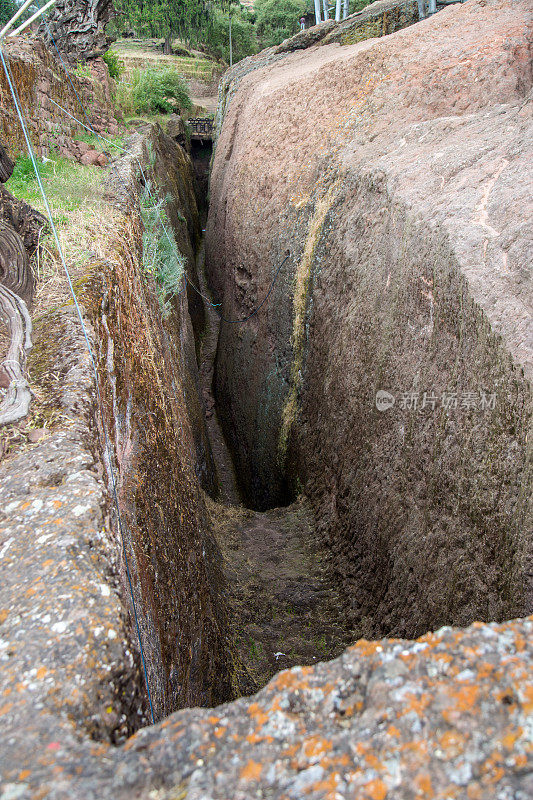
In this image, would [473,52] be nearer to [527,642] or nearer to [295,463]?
[295,463]

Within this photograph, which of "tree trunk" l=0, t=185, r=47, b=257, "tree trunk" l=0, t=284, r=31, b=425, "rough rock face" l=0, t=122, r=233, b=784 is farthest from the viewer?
"tree trunk" l=0, t=185, r=47, b=257

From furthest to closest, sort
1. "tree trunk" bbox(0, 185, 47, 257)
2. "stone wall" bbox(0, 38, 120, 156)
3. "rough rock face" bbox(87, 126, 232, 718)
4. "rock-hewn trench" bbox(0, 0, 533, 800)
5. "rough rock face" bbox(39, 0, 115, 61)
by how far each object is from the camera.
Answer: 1. "rough rock face" bbox(39, 0, 115, 61)
2. "stone wall" bbox(0, 38, 120, 156)
3. "tree trunk" bbox(0, 185, 47, 257)
4. "rough rock face" bbox(87, 126, 232, 718)
5. "rock-hewn trench" bbox(0, 0, 533, 800)

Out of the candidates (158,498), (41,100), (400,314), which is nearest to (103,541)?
(158,498)

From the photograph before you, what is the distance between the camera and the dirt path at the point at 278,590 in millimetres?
4184

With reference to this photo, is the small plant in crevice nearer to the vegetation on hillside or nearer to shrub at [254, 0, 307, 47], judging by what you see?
the vegetation on hillside

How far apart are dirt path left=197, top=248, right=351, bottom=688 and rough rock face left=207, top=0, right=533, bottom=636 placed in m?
0.30

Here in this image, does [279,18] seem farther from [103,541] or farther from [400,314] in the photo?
[103,541]

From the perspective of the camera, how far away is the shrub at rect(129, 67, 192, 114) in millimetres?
12471

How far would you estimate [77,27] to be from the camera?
8766mm

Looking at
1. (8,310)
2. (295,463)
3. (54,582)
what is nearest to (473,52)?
(295,463)

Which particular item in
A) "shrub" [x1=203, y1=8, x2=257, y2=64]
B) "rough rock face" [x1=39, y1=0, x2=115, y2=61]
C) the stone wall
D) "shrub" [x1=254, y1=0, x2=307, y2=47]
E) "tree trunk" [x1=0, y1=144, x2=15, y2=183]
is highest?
"shrub" [x1=254, y1=0, x2=307, y2=47]

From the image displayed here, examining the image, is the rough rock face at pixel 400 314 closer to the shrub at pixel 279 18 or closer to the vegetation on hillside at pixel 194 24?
the vegetation on hillside at pixel 194 24

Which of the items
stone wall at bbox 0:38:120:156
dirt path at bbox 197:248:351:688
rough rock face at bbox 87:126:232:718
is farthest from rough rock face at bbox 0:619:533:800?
stone wall at bbox 0:38:120:156

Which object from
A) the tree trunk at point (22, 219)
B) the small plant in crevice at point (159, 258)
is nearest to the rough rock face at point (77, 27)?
the small plant in crevice at point (159, 258)
